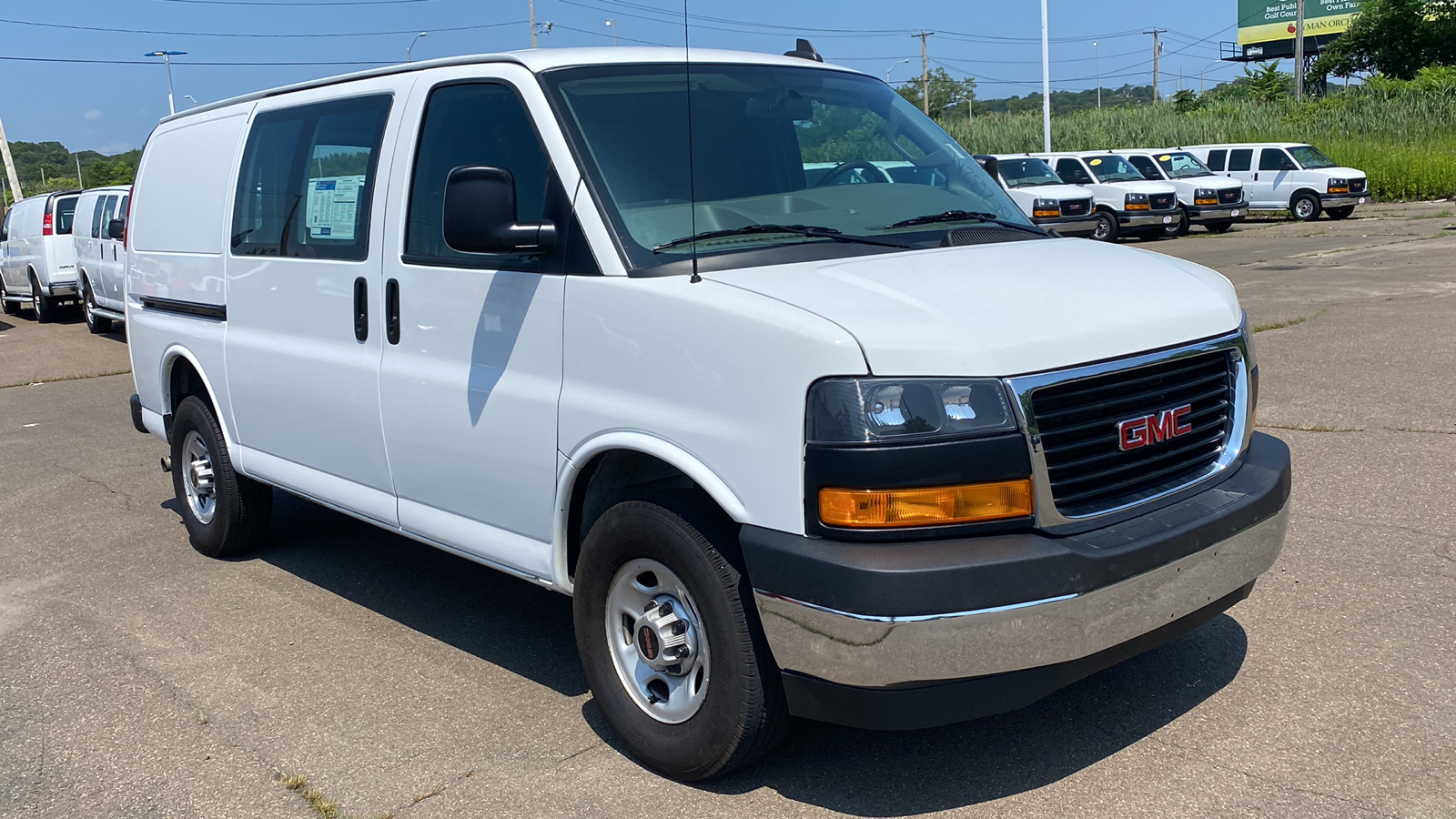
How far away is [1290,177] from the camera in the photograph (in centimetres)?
2964

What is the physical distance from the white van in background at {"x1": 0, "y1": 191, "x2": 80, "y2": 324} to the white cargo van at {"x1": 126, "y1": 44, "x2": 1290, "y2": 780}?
56.9 feet

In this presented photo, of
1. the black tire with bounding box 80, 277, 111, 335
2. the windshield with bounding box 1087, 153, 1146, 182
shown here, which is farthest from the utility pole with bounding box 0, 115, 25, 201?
the windshield with bounding box 1087, 153, 1146, 182

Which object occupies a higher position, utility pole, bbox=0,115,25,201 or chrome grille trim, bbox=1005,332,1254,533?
utility pole, bbox=0,115,25,201

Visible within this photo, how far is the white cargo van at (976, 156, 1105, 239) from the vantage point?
2388 cm

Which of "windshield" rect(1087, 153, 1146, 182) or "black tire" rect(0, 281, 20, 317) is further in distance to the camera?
"windshield" rect(1087, 153, 1146, 182)

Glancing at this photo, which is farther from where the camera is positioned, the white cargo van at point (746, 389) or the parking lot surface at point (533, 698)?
the parking lot surface at point (533, 698)

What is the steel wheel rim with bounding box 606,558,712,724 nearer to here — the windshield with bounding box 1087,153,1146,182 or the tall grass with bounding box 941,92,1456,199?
the windshield with bounding box 1087,153,1146,182

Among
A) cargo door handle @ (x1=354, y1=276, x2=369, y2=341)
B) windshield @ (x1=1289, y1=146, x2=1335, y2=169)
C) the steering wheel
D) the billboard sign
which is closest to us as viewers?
the steering wheel

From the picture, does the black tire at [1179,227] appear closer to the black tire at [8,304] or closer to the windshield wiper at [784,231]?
the black tire at [8,304]

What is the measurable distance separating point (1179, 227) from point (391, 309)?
25871 millimetres

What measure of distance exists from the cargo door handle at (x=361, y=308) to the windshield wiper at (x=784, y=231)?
1.45m

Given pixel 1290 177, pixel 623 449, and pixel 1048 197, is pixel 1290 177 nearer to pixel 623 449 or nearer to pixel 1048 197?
pixel 1048 197

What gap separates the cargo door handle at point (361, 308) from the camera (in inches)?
182

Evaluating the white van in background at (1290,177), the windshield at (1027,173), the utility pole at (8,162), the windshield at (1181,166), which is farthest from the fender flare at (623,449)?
the utility pole at (8,162)
